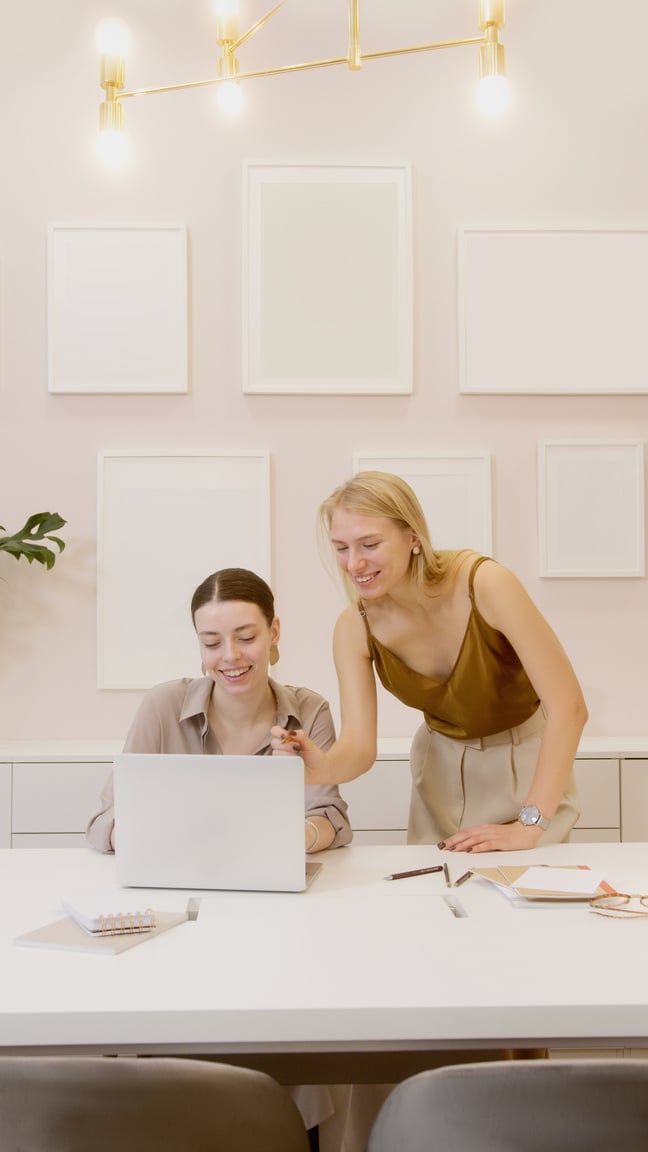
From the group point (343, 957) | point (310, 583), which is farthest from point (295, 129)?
point (343, 957)

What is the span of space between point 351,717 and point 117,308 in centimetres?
205

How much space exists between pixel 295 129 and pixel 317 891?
290cm

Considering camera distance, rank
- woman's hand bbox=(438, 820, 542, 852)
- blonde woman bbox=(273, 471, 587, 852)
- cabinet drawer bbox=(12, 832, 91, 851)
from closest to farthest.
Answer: woman's hand bbox=(438, 820, 542, 852) < blonde woman bbox=(273, 471, 587, 852) < cabinet drawer bbox=(12, 832, 91, 851)

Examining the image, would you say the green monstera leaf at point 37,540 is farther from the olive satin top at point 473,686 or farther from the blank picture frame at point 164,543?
the olive satin top at point 473,686

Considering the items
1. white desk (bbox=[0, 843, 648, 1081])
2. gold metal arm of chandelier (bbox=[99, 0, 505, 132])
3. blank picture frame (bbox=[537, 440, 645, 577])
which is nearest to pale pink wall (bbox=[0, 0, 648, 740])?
blank picture frame (bbox=[537, 440, 645, 577])

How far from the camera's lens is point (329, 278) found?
12.1ft

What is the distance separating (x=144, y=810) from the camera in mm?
1713

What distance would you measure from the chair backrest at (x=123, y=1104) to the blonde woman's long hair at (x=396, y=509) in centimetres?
137

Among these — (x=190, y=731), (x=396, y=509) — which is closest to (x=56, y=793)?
(x=190, y=731)

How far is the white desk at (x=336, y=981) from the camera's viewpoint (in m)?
1.22

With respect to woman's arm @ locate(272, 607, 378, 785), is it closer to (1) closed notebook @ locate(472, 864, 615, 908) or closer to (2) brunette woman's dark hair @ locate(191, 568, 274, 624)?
(2) brunette woman's dark hair @ locate(191, 568, 274, 624)

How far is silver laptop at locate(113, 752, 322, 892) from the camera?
166 cm

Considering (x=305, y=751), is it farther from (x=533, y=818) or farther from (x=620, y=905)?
(x=620, y=905)

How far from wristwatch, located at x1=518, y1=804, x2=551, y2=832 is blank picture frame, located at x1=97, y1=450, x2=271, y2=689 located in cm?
175
